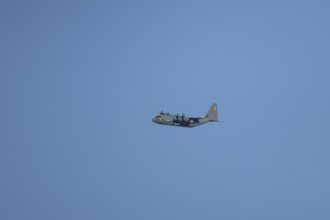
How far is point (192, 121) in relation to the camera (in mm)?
145750

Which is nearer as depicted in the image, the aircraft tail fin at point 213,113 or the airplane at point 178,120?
the airplane at point 178,120

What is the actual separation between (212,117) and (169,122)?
54.8 feet

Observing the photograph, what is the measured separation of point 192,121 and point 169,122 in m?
8.42

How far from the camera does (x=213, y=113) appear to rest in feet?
492

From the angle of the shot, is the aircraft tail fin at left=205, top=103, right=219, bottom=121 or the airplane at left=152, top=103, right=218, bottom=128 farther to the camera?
the aircraft tail fin at left=205, top=103, right=219, bottom=121

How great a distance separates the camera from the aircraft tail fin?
149 metres

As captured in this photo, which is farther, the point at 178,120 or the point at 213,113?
the point at 213,113

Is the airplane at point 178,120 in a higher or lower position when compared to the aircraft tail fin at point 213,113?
lower

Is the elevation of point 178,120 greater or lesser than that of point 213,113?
lesser

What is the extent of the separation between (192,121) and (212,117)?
8.58 meters

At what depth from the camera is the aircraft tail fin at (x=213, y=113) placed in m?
149

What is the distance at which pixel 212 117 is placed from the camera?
149m

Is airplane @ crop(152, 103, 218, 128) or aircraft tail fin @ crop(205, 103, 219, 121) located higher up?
aircraft tail fin @ crop(205, 103, 219, 121)
